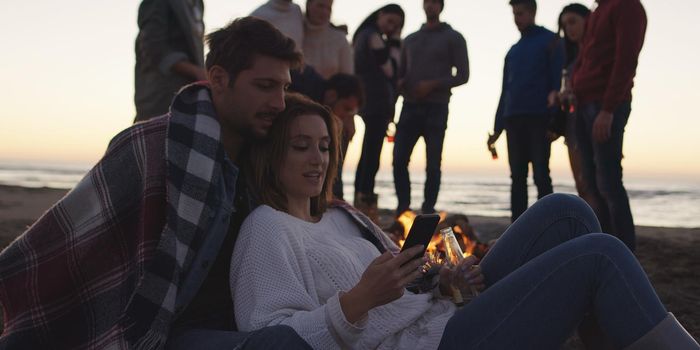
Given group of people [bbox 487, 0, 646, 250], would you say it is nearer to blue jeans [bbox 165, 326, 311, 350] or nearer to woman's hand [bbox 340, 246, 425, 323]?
woman's hand [bbox 340, 246, 425, 323]

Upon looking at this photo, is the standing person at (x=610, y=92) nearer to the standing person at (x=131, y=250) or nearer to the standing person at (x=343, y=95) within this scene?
the standing person at (x=343, y=95)

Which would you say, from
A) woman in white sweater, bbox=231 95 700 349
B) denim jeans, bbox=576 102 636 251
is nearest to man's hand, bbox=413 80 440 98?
denim jeans, bbox=576 102 636 251

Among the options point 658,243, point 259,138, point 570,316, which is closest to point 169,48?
point 259,138

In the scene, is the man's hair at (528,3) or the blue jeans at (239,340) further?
the man's hair at (528,3)

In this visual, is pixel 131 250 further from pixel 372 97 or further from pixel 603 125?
pixel 372 97

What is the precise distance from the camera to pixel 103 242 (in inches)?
92.3

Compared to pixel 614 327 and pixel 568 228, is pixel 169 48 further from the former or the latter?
pixel 614 327

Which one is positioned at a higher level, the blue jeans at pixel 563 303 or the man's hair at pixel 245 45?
the man's hair at pixel 245 45

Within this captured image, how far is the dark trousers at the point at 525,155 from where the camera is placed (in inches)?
260

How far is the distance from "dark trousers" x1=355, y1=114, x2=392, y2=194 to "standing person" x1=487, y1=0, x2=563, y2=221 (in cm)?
125

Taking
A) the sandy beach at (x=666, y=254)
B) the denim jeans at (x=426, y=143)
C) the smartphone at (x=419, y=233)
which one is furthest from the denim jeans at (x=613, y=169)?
the smartphone at (x=419, y=233)

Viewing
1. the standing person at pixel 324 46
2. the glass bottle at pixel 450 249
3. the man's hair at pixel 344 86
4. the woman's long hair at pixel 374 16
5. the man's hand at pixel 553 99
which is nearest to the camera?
the glass bottle at pixel 450 249

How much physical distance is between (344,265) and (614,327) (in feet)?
2.91

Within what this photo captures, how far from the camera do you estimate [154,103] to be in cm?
473
